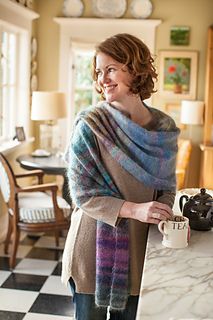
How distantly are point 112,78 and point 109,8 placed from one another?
402cm

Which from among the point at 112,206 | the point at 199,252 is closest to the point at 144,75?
the point at 112,206

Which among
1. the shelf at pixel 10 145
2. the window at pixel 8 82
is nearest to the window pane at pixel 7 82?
the window at pixel 8 82

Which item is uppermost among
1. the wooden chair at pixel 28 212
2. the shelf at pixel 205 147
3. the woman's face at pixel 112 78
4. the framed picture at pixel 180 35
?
the framed picture at pixel 180 35

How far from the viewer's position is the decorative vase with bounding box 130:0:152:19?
16.9 ft

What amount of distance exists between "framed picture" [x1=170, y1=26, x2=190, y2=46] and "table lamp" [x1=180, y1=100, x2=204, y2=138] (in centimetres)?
66

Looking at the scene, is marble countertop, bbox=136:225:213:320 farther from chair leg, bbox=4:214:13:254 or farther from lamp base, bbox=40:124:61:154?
lamp base, bbox=40:124:61:154

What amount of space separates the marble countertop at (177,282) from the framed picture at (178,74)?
3.98 m

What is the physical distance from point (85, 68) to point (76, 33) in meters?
0.40

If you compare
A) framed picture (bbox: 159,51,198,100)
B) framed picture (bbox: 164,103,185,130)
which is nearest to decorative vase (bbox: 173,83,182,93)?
framed picture (bbox: 159,51,198,100)

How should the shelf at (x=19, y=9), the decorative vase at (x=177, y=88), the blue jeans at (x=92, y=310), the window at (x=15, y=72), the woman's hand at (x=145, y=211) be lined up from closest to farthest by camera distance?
1. the woman's hand at (x=145, y=211)
2. the blue jeans at (x=92, y=310)
3. the shelf at (x=19, y=9)
4. the window at (x=15, y=72)
5. the decorative vase at (x=177, y=88)

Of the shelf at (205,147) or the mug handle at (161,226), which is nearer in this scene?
the mug handle at (161,226)

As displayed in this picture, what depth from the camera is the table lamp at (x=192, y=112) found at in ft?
16.5

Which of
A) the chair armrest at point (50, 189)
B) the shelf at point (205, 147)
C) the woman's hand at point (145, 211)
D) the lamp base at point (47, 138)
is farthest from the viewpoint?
the shelf at point (205, 147)

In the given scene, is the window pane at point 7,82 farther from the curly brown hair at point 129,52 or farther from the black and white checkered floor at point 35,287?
the curly brown hair at point 129,52
